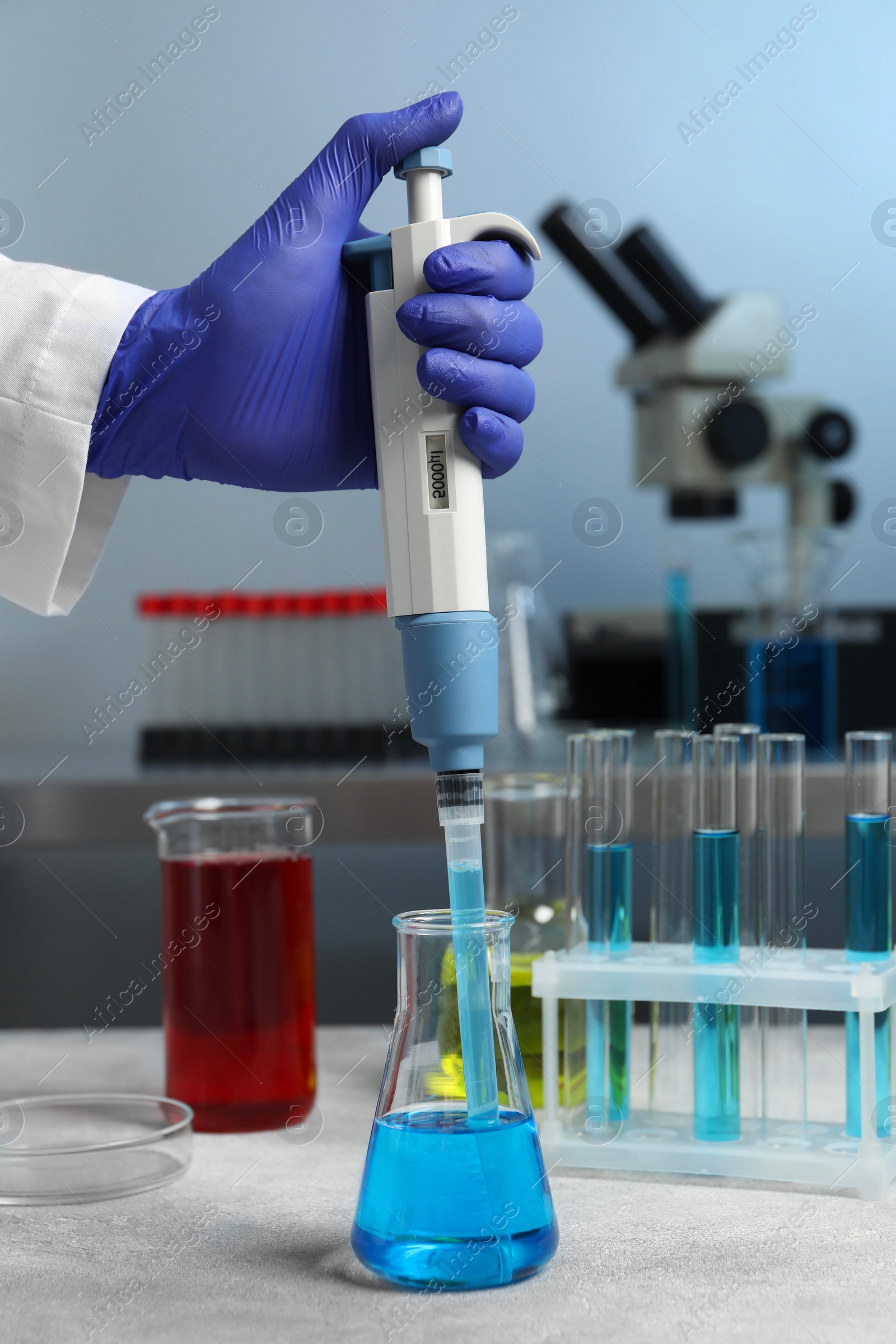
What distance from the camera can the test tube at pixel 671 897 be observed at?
69 cm

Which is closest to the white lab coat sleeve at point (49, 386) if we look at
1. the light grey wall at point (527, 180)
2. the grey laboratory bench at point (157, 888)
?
the grey laboratory bench at point (157, 888)

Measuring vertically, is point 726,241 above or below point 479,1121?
above

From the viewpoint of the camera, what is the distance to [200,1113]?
75cm

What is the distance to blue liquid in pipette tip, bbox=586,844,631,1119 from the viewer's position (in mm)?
684

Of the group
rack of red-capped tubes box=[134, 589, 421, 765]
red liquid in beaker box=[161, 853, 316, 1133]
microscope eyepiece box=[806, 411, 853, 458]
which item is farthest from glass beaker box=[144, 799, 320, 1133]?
microscope eyepiece box=[806, 411, 853, 458]

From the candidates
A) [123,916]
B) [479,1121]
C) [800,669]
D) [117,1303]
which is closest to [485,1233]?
[479,1121]

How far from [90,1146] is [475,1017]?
0.84 ft

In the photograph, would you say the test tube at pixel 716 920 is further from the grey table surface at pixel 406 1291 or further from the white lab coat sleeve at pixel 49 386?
the white lab coat sleeve at pixel 49 386

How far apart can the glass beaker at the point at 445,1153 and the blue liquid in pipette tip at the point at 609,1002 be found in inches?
5.3

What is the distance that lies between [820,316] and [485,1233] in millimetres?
2254

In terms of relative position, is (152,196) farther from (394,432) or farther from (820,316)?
(394,432)

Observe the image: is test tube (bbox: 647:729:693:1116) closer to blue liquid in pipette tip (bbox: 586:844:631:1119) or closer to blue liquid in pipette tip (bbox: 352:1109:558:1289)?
blue liquid in pipette tip (bbox: 586:844:631:1119)

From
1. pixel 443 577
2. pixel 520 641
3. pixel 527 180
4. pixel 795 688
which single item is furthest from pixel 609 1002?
pixel 527 180

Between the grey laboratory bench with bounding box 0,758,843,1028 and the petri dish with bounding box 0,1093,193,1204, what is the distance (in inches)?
16.1
